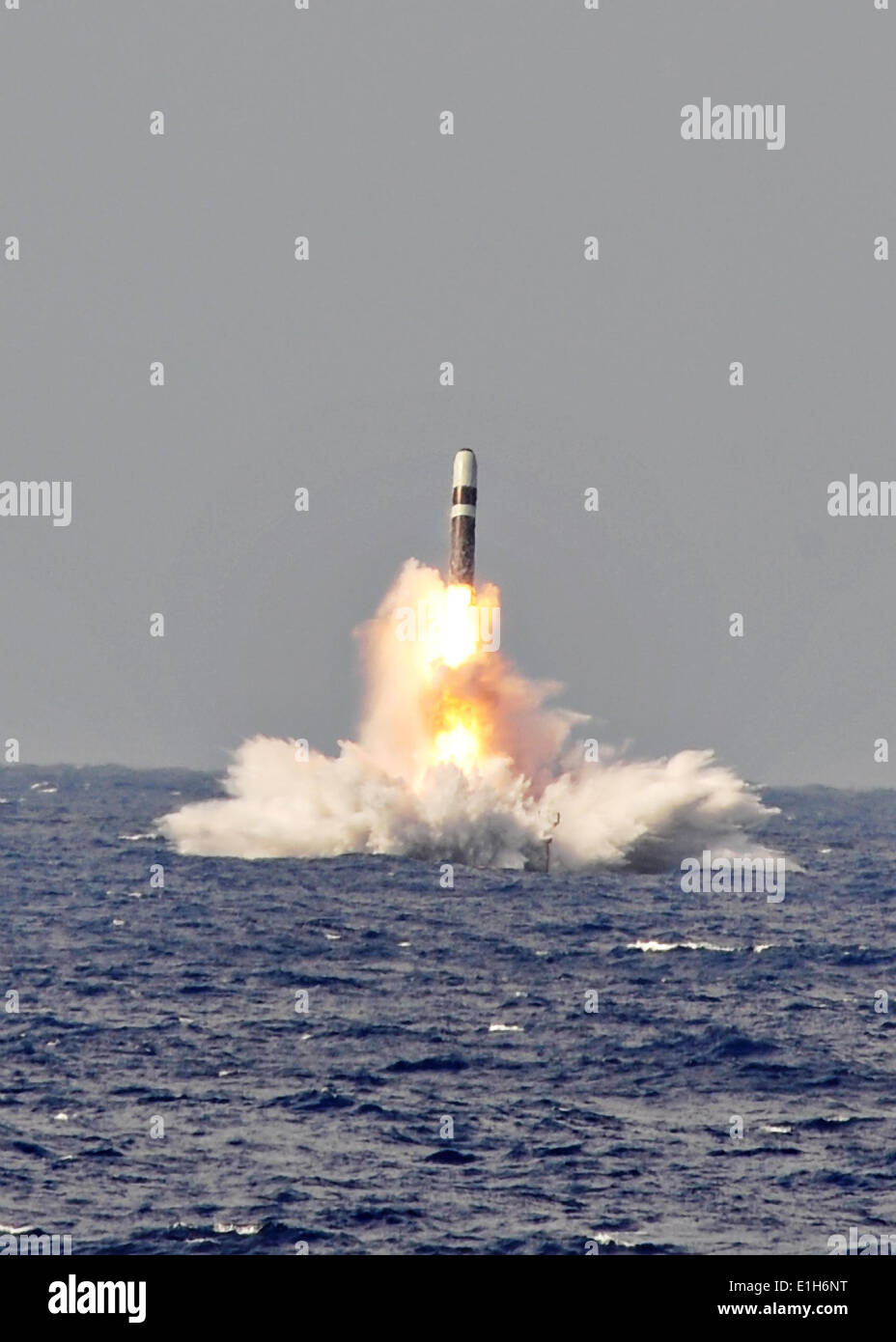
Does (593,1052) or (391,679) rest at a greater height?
(391,679)

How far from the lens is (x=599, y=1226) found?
48.6 metres

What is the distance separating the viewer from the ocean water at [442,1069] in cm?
4934

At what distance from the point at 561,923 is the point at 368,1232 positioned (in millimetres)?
43241

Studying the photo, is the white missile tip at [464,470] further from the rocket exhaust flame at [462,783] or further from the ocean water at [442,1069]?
the ocean water at [442,1069]

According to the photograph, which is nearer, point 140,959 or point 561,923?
point 140,959

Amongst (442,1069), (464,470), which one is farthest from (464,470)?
(442,1069)

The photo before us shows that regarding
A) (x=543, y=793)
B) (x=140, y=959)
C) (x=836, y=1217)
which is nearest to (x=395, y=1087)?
(x=836, y=1217)

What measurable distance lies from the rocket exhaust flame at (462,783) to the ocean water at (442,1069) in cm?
479

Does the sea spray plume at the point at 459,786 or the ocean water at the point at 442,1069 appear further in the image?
the sea spray plume at the point at 459,786

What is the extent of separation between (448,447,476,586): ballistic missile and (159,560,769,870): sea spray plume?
3.56 feet

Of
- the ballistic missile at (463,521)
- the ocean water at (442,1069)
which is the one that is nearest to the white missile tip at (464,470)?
the ballistic missile at (463,521)

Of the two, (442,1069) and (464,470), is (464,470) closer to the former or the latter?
(464,470)
